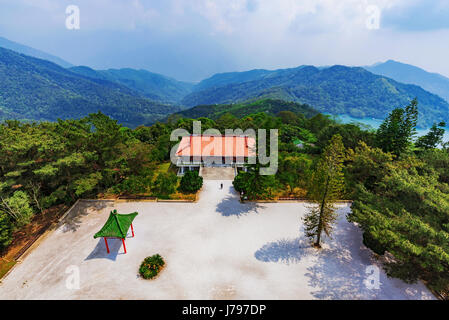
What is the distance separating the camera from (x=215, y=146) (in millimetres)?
36094

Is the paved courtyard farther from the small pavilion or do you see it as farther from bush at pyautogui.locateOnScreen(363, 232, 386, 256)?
the small pavilion

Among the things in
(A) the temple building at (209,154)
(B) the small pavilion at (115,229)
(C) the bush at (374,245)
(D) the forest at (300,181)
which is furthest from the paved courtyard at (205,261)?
(A) the temple building at (209,154)

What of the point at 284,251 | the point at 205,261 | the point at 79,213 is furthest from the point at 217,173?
the point at 79,213

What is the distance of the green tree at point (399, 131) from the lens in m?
29.3

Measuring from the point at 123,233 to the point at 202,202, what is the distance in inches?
411

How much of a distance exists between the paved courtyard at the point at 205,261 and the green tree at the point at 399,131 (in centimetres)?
1653

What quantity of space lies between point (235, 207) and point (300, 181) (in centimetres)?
1075

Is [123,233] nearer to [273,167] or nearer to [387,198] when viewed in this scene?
[273,167]

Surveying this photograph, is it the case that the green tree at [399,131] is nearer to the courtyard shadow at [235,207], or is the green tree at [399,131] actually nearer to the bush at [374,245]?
the bush at [374,245]

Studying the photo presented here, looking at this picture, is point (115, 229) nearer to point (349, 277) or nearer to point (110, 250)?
point (110, 250)

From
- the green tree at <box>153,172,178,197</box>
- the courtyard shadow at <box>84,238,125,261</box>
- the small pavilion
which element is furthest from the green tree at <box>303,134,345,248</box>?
the courtyard shadow at <box>84,238,125,261</box>

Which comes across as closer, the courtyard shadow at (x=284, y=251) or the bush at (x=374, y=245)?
the bush at (x=374, y=245)
